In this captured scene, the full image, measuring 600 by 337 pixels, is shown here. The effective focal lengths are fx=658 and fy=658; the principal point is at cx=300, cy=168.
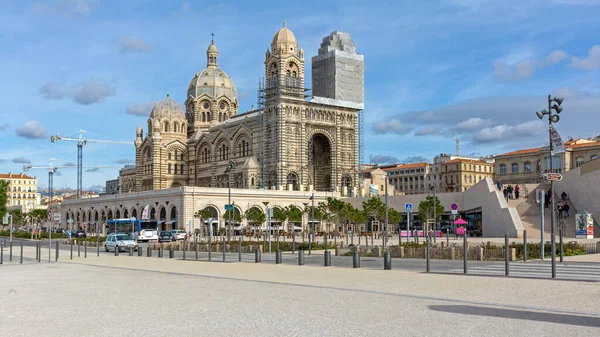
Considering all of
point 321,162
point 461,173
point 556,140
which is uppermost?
point 321,162

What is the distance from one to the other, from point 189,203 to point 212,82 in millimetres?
41983

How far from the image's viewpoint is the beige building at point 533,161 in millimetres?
83312

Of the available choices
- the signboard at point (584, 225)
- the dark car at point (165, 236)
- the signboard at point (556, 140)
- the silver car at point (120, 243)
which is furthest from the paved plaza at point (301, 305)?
the dark car at point (165, 236)

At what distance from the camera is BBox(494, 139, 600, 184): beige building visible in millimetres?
83312

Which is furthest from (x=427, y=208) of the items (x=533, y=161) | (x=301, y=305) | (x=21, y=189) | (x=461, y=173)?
→ (x=21, y=189)

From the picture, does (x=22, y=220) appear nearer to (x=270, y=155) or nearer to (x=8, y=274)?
(x=270, y=155)

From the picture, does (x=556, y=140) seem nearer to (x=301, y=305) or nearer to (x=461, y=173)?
(x=301, y=305)

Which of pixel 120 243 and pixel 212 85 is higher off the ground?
pixel 212 85

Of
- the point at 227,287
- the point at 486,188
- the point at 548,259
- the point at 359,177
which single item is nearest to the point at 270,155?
the point at 359,177

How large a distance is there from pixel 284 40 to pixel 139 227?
1508 inches

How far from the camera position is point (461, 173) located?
12500cm

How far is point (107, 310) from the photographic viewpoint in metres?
13.6

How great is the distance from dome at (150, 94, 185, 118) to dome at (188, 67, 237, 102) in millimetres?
4029

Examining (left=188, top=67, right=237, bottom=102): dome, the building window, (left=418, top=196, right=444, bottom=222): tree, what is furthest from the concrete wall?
(left=188, top=67, right=237, bottom=102): dome
